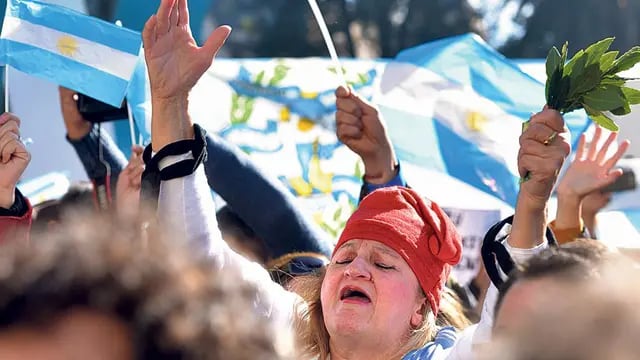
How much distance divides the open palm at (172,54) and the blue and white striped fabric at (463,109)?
1980mm

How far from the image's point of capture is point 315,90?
15.0ft

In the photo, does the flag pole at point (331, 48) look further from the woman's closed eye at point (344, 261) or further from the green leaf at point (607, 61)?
the green leaf at point (607, 61)

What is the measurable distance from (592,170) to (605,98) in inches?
42.0

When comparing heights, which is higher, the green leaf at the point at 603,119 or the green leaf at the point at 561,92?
the green leaf at the point at 561,92

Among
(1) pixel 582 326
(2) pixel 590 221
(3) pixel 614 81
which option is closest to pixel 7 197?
(3) pixel 614 81

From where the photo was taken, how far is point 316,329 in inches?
91.4

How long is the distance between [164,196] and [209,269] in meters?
1.05

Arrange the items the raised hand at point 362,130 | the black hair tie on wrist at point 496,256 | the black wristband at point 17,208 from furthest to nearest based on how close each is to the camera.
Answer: the raised hand at point 362,130
the black wristband at point 17,208
the black hair tie on wrist at point 496,256

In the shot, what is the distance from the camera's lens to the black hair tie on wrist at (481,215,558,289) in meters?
2.08

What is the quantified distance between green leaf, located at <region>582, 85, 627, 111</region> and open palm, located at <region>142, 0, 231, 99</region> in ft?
2.39

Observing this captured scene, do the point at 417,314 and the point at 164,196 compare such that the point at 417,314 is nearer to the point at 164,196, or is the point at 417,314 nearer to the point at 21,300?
the point at 164,196

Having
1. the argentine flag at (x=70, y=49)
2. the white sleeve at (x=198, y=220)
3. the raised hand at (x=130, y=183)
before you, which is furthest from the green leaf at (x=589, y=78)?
the argentine flag at (x=70, y=49)

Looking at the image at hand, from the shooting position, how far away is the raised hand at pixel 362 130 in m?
2.77

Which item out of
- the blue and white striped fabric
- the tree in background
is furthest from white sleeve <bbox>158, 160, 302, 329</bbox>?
the tree in background
